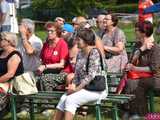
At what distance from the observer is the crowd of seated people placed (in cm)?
680

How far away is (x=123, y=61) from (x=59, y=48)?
995mm

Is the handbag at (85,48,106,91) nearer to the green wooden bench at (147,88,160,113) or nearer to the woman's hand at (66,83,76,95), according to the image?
the woman's hand at (66,83,76,95)

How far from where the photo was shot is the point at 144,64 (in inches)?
287

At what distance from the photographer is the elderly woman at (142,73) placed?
23.4 feet

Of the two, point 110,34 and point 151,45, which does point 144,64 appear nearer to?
point 151,45

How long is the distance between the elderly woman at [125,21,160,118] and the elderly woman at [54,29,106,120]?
656mm

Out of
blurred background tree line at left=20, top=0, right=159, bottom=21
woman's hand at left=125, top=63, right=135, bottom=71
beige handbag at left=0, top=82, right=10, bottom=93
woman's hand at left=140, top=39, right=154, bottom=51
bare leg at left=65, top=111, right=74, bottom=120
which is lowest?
blurred background tree line at left=20, top=0, right=159, bottom=21

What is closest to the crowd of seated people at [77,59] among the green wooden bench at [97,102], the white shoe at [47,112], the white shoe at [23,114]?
the green wooden bench at [97,102]

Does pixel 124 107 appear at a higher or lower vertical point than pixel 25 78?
lower

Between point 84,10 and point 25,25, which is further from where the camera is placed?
point 84,10

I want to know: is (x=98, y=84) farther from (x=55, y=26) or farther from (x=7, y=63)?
(x=55, y=26)

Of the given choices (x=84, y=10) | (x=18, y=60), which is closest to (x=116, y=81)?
(x=18, y=60)

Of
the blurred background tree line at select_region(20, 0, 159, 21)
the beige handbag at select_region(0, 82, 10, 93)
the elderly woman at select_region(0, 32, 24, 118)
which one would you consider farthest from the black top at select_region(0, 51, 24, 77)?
the blurred background tree line at select_region(20, 0, 159, 21)

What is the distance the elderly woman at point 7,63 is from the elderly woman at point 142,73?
4.86 feet
